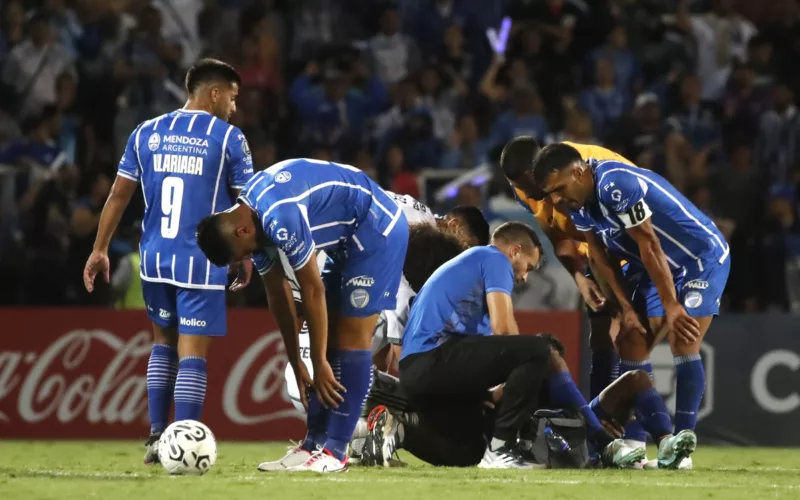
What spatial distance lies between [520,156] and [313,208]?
6.41ft

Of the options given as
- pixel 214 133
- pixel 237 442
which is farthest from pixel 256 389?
pixel 214 133

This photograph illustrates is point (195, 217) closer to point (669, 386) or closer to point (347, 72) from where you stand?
point (669, 386)

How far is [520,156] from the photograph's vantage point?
8539 millimetres

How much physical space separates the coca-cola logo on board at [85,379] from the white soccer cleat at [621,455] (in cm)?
476

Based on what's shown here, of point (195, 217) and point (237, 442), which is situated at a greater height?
point (195, 217)

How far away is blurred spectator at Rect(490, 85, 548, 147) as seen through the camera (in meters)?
14.4

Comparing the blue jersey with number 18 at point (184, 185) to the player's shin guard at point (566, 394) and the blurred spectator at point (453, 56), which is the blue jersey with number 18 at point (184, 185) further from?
the blurred spectator at point (453, 56)

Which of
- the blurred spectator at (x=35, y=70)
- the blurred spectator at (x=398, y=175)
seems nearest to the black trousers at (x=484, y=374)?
the blurred spectator at (x=398, y=175)

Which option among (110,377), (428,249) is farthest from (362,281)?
(110,377)

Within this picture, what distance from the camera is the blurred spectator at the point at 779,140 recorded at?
48.2ft

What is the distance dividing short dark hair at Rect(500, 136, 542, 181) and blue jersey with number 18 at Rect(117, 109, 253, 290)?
5.59ft

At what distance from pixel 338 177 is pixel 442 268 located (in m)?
1.20

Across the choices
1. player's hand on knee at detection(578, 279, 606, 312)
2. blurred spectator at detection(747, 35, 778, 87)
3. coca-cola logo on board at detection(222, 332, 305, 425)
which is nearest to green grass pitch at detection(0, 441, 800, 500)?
player's hand on knee at detection(578, 279, 606, 312)

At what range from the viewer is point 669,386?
11391mm
